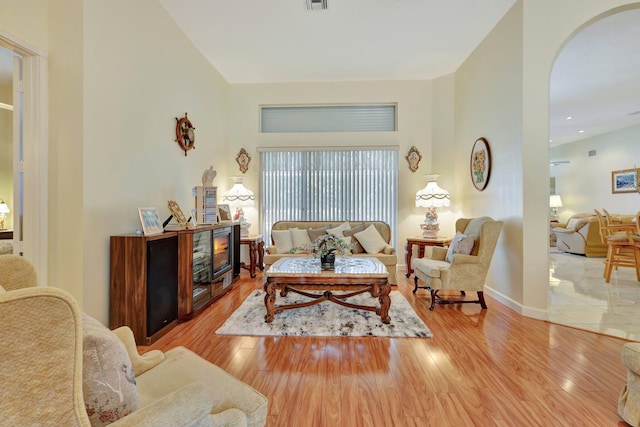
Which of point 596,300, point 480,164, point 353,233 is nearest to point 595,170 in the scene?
point 596,300

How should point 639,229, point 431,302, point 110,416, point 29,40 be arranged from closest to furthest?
point 110,416, point 29,40, point 431,302, point 639,229

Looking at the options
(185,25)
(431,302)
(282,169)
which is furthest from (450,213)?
(185,25)

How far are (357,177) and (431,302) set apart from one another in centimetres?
261

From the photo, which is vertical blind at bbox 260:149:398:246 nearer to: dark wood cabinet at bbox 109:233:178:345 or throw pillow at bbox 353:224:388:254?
throw pillow at bbox 353:224:388:254

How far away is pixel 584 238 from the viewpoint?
6.69m

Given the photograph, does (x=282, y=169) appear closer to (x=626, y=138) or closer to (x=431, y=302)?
(x=431, y=302)

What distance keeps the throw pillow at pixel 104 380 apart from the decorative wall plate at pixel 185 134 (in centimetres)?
319

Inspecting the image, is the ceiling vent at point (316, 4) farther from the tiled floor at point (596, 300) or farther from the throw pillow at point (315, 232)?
the tiled floor at point (596, 300)

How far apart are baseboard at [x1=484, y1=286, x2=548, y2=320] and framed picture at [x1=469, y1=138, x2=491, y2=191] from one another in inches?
57.7

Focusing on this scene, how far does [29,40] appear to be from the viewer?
7.23 feet

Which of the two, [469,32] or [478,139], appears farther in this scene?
[478,139]

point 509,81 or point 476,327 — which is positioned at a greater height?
point 509,81

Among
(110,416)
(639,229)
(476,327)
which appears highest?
(639,229)

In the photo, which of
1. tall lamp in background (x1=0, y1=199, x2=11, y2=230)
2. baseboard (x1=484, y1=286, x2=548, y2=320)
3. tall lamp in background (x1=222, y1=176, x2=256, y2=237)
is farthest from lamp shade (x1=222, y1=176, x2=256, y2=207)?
baseboard (x1=484, y1=286, x2=548, y2=320)
